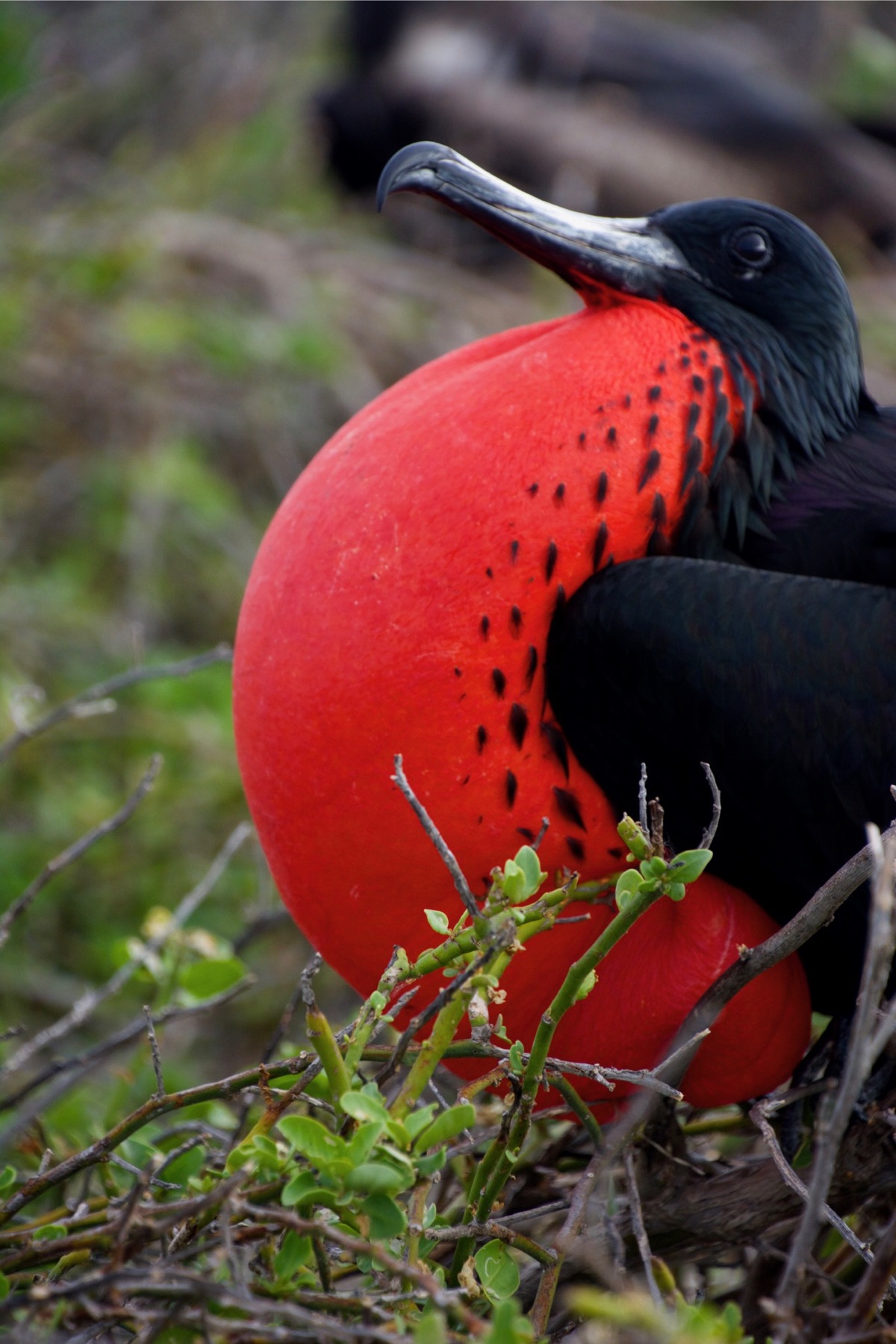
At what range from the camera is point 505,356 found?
149cm

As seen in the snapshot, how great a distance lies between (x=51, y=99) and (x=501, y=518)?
12.3 ft

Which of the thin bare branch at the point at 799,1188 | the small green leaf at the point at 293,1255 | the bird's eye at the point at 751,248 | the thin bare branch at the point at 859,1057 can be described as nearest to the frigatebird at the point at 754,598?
the bird's eye at the point at 751,248

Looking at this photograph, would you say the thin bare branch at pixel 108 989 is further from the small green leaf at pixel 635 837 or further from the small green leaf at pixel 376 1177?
the small green leaf at pixel 635 837

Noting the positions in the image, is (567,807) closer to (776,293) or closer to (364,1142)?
(364,1142)

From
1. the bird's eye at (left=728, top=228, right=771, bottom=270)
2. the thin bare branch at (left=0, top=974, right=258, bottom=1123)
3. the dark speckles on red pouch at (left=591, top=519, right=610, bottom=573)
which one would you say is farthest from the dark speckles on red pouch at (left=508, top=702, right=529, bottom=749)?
the bird's eye at (left=728, top=228, right=771, bottom=270)

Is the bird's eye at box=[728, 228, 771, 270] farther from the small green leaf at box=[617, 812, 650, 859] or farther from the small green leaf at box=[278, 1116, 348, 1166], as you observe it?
the small green leaf at box=[278, 1116, 348, 1166]

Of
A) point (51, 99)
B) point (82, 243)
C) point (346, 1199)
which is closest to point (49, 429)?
point (82, 243)

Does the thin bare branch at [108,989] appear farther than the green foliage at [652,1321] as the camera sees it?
Yes

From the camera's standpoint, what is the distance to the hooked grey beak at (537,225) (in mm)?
1522

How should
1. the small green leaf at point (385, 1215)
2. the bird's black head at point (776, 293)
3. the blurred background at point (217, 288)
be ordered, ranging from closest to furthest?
1. the small green leaf at point (385, 1215)
2. the bird's black head at point (776, 293)
3. the blurred background at point (217, 288)

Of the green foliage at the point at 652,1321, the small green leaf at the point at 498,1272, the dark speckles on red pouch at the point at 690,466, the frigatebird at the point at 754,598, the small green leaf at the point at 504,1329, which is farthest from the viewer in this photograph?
the dark speckles on red pouch at the point at 690,466

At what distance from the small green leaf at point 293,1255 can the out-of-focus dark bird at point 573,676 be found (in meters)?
0.40

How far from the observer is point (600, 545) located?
139 cm

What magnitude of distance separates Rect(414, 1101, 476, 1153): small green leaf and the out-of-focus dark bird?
0.37 m
